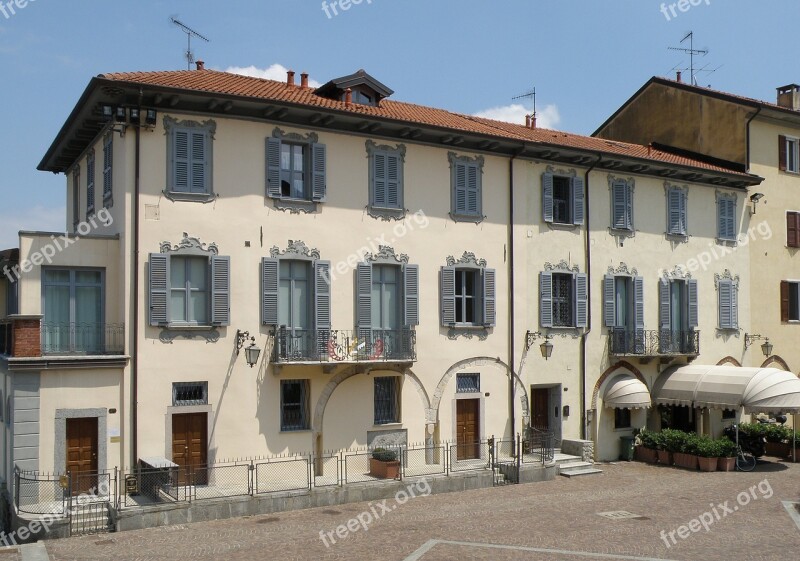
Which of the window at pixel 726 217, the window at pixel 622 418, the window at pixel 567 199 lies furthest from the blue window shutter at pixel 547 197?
the window at pixel 726 217

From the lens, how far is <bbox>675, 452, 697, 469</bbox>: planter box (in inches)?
1029

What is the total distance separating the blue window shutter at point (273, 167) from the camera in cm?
2166

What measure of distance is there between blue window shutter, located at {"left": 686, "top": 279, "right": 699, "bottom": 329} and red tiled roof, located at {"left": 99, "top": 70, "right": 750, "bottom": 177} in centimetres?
421

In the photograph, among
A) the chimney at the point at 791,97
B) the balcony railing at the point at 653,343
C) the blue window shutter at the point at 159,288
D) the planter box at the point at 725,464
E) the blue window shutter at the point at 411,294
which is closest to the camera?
the blue window shutter at the point at 159,288

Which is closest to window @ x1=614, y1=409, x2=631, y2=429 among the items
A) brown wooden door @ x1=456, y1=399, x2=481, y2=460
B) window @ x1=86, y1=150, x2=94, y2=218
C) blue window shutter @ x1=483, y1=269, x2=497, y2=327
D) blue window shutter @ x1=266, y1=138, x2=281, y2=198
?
brown wooden door @ x1=456, y1=399, x2=481, y2=460

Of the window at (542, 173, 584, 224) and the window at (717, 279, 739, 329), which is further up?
the window at (542, 173, 584, 224)

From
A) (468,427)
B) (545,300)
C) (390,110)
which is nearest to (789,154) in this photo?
(545,300)

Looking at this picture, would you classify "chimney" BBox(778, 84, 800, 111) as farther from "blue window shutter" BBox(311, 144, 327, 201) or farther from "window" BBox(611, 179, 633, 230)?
"blue window shutter" BBox(311, 144, 327, 201)

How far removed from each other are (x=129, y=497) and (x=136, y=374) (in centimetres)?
284

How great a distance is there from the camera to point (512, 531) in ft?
58.1

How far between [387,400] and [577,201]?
9.41m

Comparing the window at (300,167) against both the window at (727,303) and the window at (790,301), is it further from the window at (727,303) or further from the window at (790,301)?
the window at (790,301)

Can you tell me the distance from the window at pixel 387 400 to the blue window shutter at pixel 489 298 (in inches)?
138

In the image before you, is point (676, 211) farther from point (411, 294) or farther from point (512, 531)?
point (512, 531)
